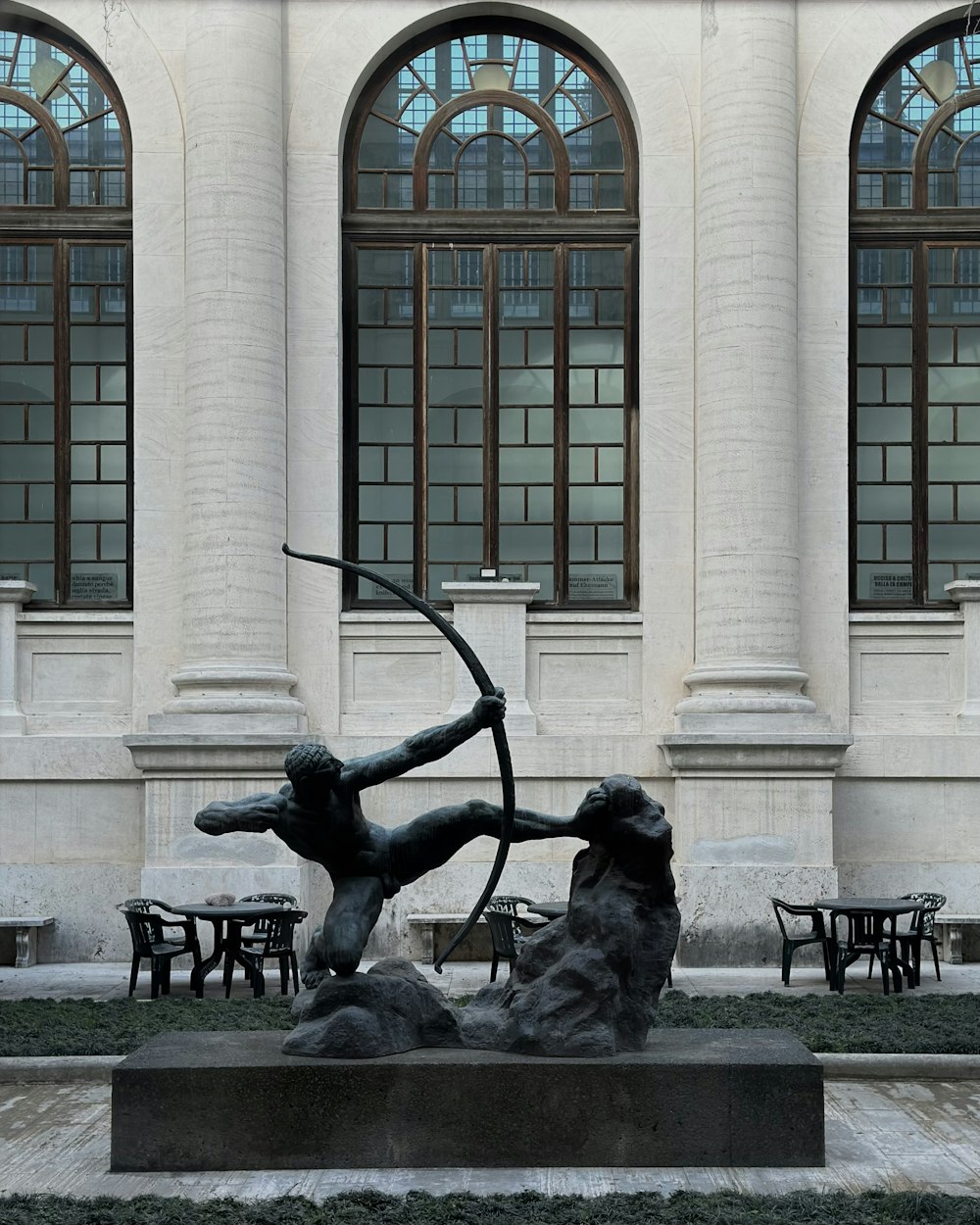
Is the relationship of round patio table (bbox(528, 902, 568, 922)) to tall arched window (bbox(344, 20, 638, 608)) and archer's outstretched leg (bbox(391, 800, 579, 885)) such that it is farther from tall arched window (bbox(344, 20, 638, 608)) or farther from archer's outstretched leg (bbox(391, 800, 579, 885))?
archer's outstretched leg (bbox(391, 800, 579, 885))

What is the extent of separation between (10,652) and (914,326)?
9.96 meters

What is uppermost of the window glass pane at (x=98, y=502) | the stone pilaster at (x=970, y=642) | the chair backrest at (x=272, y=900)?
the window glass pane at (x=98, y=502)

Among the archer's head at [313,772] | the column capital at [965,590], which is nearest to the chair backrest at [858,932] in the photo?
the column capital at [965,590]

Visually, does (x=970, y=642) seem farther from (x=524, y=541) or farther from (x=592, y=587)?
(x=524, y=541)

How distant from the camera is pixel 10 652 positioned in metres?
17.2

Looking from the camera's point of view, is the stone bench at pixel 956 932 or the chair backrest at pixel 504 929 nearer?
the chair backrest at pixel 504 929

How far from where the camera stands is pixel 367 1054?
843 centimetres

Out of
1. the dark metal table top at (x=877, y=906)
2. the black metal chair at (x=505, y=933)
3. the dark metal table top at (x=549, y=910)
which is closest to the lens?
the black metal chair at (x=505, y=933)

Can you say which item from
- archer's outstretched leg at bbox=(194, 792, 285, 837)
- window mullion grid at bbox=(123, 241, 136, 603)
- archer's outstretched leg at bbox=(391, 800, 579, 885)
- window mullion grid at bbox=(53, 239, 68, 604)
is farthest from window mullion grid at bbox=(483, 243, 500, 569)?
archer's outstretched leg at bbox=(194, 792, 285, 837)

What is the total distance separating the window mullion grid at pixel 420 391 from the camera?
1797cm

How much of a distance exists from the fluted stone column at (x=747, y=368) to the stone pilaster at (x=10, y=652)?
6621mm

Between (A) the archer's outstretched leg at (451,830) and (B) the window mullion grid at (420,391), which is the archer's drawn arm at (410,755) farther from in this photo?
(B) the window mullion grid at (420,391)

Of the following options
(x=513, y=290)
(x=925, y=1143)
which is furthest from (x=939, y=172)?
(x=925, y=1143)

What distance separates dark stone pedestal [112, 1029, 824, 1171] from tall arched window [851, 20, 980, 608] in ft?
34.7
